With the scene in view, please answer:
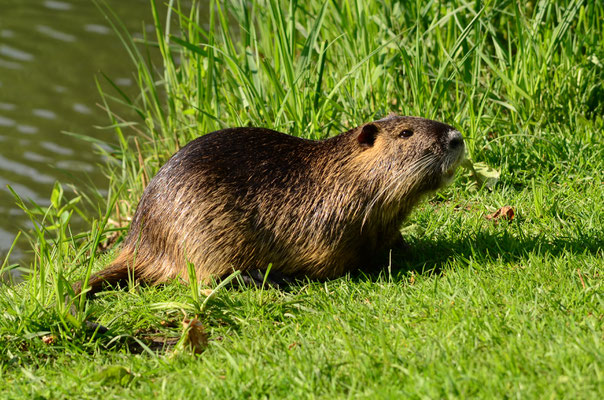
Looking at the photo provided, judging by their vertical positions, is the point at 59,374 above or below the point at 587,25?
below

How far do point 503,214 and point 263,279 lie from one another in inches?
50.1

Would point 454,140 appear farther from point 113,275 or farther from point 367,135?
point 113,275

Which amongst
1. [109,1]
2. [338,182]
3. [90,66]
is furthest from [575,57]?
[109,1]

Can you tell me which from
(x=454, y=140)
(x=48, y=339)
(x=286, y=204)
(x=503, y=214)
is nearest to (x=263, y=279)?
(x=286, y=204)

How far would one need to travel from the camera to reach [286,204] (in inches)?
134

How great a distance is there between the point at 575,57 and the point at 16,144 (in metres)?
4.39

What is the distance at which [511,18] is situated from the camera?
520cm

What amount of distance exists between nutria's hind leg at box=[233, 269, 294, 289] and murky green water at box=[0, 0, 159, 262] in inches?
78.9

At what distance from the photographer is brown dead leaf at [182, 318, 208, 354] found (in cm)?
274

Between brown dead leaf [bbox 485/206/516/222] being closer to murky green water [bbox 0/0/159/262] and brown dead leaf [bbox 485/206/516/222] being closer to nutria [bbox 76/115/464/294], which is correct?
nutria [bbox 76/115/464/294]

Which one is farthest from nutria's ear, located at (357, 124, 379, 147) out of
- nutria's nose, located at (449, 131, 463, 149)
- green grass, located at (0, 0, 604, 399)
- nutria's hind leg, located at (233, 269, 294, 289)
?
nutria's hind leg, located at (233, 269, 294, 289)

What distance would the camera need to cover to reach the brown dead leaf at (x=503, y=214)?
3758 mm

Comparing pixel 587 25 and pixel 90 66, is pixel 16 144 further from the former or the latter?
pixel 587 25

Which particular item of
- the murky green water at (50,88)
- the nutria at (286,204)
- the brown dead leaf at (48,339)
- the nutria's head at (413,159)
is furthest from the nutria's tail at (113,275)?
the murky green water at (50,88)
